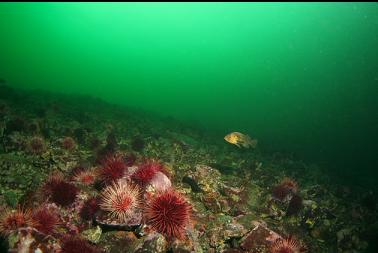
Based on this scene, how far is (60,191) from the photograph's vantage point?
8.72 meters

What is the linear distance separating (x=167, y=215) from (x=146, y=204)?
77cm

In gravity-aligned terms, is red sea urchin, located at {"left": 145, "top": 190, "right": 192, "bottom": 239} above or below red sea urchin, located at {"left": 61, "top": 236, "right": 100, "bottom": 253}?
above

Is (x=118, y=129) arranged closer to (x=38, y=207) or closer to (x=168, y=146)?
(x=168, y=146)

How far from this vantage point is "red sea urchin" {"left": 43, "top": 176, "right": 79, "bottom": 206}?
865 centimetres

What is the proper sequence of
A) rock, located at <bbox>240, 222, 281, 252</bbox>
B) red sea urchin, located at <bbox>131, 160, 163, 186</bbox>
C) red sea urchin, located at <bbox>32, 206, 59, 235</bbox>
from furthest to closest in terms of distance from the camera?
red sea urchin, located at <bbox>131, 160, 163, 186</bbox>
rock, located at <bbox>240, 222, 281, 252</bbox>
red sea urchin, located at <bbox>32, 206, 59, 235</bbox>

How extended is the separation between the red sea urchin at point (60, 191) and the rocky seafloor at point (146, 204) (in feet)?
0.10

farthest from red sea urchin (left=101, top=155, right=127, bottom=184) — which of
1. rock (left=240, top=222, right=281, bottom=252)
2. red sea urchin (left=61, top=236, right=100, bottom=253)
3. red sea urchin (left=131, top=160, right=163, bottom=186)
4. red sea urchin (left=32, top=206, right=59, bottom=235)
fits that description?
rock (left=240, top=222, right=281, bottom=252)

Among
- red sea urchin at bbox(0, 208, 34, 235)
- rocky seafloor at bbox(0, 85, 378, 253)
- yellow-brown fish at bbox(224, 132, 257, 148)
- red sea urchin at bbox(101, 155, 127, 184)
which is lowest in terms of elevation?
rocky seafloor at bbox(0, 85, 378, 253)

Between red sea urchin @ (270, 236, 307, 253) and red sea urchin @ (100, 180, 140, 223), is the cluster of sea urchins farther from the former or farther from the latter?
red sea urchin @ (270, 236, 307, 253)

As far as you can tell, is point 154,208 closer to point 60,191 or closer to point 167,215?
point 167,215

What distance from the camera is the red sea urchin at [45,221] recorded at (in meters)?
7.20

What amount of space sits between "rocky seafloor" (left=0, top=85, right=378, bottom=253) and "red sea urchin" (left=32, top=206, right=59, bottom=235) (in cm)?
3

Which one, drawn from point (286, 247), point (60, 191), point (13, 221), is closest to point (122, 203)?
point (60, 191)

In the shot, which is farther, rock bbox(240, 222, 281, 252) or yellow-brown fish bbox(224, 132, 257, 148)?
yellow-brown fish bbox(224, 132, 257, 148)
